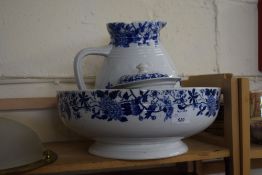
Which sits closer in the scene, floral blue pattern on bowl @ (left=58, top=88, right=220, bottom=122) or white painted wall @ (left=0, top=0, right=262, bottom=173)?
floral blue pattern on bowl @ (left=58, top=88, right=220, bottom=122)

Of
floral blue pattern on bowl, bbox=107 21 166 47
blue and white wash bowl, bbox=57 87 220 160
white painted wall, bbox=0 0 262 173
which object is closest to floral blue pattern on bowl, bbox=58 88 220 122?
blue and white wash bowl, bbox=57 87 220 160

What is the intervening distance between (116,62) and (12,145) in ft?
0.67

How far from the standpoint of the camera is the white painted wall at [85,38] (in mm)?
698

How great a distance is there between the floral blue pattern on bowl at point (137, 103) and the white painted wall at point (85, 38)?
0.24m

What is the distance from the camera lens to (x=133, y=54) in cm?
57

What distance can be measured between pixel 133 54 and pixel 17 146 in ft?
0.75

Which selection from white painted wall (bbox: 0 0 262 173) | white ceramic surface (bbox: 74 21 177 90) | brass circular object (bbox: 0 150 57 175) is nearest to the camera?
brass circular object (bbox: 0 150 57 175)

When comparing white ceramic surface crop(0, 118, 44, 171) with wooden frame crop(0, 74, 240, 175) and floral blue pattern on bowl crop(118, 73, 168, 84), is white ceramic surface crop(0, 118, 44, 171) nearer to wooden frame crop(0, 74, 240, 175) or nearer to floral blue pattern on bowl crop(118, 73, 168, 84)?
wooden frame crop(0, 74, 240, 175)

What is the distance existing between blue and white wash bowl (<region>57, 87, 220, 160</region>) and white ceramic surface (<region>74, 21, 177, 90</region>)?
81mm

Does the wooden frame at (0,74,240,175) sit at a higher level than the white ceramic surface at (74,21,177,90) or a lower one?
lower

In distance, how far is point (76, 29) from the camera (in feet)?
2.41

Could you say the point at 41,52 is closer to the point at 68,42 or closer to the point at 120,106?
the point at 68,42

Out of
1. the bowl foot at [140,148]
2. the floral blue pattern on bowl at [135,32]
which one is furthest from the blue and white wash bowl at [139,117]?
the floral blue pattern on bowl at [135,32]

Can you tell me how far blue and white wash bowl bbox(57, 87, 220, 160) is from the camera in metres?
0.47
